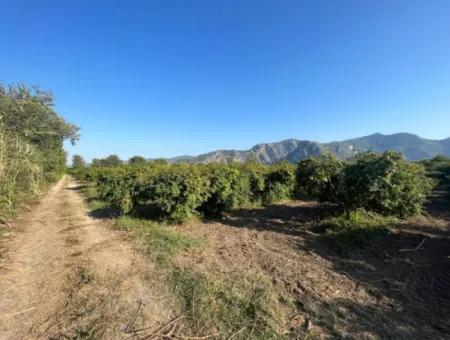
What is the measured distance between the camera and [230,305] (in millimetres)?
2939

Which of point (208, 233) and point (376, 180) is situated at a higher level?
point (376, 180)

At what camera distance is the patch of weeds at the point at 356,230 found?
16.3 feet

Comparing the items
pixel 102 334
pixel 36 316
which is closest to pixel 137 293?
pixel 102 334

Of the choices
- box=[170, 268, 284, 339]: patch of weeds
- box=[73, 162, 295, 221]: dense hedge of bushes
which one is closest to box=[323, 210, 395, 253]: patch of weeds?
box=[170, 268, 284, 339]: patch of weeds

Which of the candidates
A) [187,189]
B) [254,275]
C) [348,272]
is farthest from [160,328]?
[187,189]

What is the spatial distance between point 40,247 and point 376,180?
8145 mm

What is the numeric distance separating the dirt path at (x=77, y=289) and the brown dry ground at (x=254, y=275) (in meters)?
0.02

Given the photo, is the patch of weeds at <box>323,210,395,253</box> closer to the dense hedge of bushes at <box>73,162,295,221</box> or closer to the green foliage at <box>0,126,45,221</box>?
the dense hedge of bushes at <box>73,162,295,221</box>

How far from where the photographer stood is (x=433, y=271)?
3766 mm

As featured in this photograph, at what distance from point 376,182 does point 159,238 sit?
5.38 metres

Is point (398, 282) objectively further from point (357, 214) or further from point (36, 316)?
point (36, 316)

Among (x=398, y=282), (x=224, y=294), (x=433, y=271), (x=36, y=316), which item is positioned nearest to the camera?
(x=36, y=316)

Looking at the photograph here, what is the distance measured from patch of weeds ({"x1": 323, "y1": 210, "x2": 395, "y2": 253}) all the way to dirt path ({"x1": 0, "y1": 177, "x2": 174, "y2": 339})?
3.88 metres

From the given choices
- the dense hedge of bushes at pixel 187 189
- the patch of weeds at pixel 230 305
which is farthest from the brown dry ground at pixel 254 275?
the dense hedge of bushes at pixel 187 189
